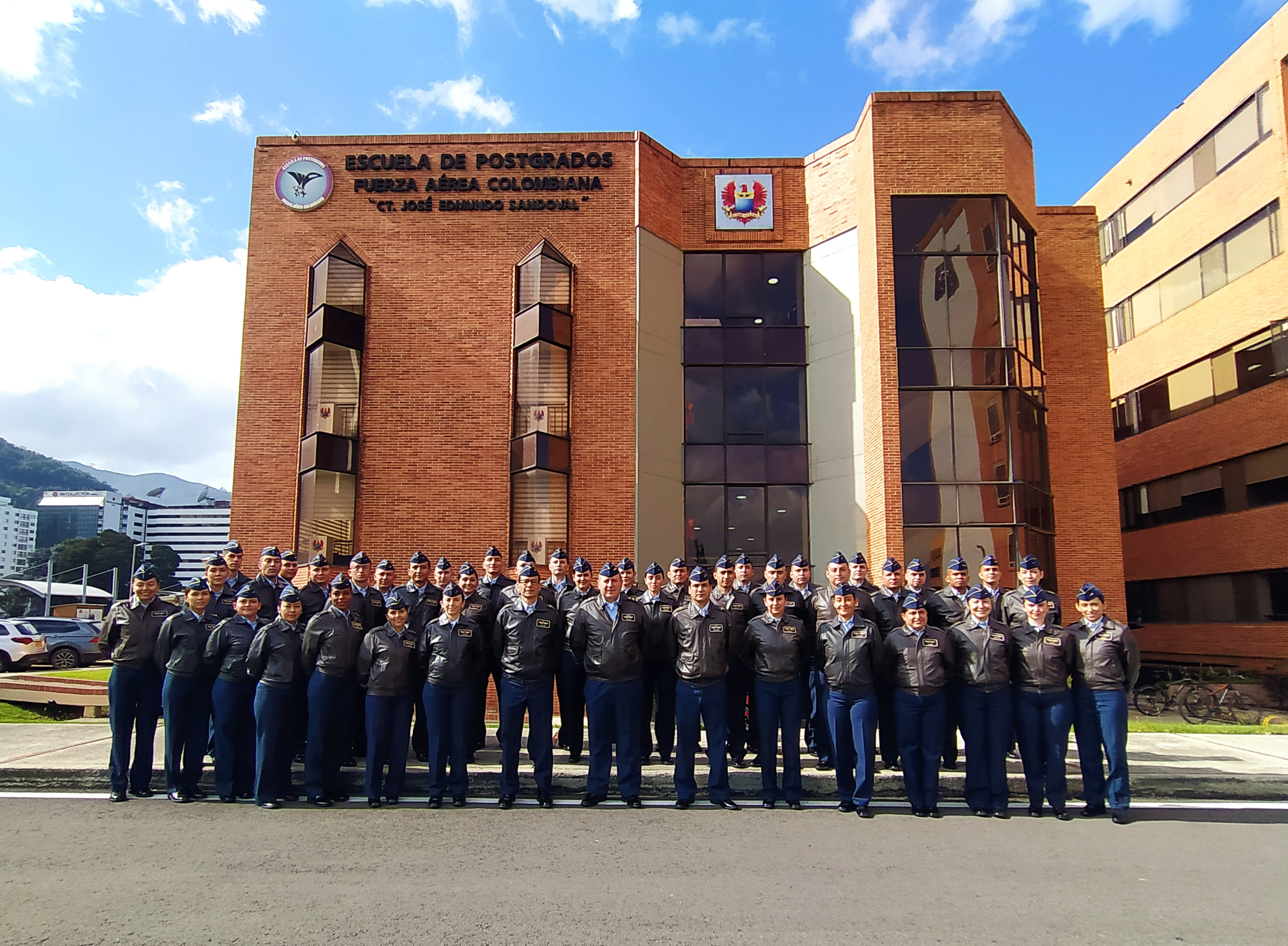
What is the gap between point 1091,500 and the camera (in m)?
18.9

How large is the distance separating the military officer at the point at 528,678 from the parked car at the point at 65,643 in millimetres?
20332

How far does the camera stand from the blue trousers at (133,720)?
786 centimetres

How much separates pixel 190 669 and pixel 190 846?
7.08 feet

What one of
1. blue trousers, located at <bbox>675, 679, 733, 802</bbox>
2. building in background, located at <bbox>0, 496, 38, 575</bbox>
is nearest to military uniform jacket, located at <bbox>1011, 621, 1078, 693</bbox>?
blue trousers, located at <bbox>675, 679, 733, 802</bbox>

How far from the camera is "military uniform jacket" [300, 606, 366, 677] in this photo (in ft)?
25.9

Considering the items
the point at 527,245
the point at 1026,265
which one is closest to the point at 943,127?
the point at 1026,265

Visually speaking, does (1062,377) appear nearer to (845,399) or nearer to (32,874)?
(845,399)

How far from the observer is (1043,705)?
25.1 ft

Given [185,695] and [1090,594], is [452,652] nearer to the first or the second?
[185,695]

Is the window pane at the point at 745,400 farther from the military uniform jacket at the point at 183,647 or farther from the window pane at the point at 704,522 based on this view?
the military uniform jacket at the point at 183,647

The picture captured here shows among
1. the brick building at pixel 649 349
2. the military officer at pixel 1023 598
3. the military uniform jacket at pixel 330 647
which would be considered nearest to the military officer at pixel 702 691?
the military officer at pixel 1023 598

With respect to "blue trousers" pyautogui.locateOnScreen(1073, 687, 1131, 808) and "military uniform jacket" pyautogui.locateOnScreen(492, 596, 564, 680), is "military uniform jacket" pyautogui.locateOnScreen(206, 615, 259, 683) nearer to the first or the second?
"military uniform jacket" pyautogui.locateOnScreen(492, 596, 564, 680)

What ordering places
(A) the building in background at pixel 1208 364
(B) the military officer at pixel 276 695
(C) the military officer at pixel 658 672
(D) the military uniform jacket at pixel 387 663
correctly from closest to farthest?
(B) the military officer at pixel 276 695 → (D) the military uniform jacket at pixel 387 663 → (C) the military officer at pixel 658 672 → (A) the building in background at pixel 1208 364

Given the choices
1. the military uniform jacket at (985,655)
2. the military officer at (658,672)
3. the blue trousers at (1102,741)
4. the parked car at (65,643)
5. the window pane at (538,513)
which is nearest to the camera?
the blue trousers at (1102,741)
